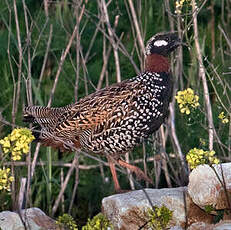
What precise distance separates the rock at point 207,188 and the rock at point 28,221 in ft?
2.80

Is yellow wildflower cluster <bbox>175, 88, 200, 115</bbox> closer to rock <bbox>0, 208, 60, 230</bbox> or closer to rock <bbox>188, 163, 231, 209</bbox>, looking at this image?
rock <bbox>188, 163, 231, 209</bbox>

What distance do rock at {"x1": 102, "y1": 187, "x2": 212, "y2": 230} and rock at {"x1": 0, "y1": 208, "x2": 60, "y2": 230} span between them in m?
0.38

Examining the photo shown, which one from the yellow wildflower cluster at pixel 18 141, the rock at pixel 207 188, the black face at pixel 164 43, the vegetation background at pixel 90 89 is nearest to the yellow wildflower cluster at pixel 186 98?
the rock at pixel 207 188

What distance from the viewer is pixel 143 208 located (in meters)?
4.34

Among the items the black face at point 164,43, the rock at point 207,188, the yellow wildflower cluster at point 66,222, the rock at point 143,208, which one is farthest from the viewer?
the black face at point 164,43

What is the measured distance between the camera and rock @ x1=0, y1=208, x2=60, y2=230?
171 inches

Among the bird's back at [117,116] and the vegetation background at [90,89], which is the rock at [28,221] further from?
the bird's back at [117,116]

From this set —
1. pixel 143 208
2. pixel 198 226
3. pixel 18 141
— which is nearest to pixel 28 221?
pixel 143 208

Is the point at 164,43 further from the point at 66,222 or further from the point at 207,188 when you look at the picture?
the point at 66,222

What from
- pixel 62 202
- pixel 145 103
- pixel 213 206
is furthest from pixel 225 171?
pixel 62 202

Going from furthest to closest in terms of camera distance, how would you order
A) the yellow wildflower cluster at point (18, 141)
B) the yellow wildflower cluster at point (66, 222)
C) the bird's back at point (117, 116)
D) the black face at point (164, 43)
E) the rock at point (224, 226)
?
the black face at point (164, 43)
the bird's back at point (117, 116)
the rock at point (224, 226)
the yellow wildflower cluster at point (18, 141)
the yellow wildflower cluster at point (66, 222)

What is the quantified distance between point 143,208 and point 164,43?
1.22 meters

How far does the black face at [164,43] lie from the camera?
4.92 m

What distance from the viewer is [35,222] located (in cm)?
452
